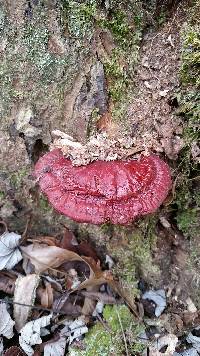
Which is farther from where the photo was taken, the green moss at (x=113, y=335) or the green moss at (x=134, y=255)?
the green moss at (x=134, y=255)

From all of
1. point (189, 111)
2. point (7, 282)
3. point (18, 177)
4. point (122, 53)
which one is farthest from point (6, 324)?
point (122, 53)

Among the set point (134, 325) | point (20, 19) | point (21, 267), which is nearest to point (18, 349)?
point (21, 267)

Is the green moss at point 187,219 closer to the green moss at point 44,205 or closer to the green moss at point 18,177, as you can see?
the green moss at point 44,205

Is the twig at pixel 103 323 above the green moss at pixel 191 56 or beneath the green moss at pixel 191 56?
beneath

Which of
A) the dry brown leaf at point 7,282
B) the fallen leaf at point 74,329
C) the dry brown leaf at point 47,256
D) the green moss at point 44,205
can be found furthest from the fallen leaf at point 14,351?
the green moss at point 44,205

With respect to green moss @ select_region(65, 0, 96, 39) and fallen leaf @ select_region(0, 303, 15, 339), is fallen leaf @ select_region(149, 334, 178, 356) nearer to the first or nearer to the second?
fallen leaf @ select_region(0, 303, 15, 339)

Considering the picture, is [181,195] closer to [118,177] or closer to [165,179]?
[165,179]

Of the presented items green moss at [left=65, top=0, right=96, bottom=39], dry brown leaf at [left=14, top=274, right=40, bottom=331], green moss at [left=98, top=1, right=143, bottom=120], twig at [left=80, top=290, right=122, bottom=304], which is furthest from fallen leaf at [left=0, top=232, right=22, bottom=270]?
green moss at [left=65, top=0, right=96, bottom=39]
